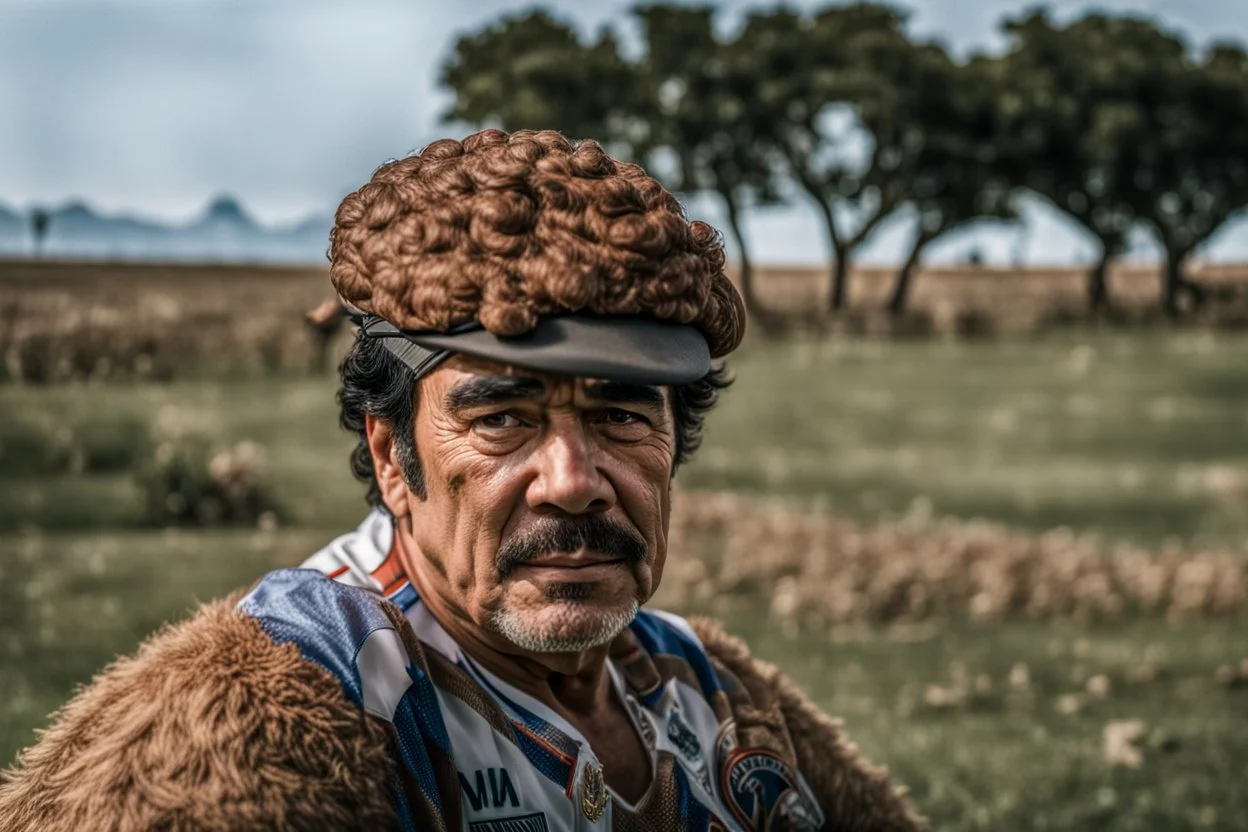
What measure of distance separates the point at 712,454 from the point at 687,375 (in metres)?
11.8

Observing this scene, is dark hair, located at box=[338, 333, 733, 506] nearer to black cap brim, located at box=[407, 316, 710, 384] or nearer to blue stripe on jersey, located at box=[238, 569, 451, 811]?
black cap brim, located at box=[407, 316, 710, 384]

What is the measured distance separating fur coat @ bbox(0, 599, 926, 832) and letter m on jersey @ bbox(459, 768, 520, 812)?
24cm

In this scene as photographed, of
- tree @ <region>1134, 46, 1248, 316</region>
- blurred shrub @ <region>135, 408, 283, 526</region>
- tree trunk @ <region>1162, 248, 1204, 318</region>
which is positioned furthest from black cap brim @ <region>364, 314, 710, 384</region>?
tree @ <region>1134, 46, 1248, 316</region>

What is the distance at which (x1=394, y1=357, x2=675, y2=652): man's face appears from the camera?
8.07ft

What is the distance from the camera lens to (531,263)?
7.87 ft

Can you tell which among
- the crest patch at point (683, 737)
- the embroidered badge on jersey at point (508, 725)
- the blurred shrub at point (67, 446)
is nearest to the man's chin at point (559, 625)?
the embroidered badge on jersey at point (508, 725)

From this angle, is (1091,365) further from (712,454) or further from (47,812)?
(47,812)

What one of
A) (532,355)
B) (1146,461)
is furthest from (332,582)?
(1146,461)

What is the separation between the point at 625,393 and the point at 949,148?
66.3 ft

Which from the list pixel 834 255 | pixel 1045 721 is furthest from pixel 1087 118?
pixel 1045 721

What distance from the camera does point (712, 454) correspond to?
46.9 feet

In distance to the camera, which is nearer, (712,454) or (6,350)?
(6,350)

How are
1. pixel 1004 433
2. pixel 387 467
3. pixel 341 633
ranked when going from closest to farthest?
pixel 341 633
pixel 387 467
pixel 1004 433

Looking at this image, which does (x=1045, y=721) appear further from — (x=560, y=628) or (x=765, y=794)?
(x=560, y=628)
